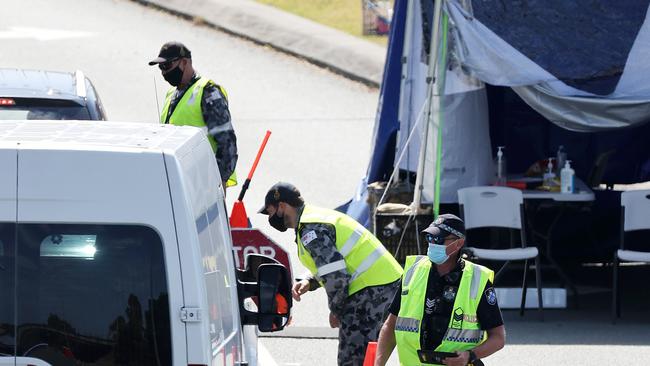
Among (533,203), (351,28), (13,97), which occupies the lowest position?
(533,203)

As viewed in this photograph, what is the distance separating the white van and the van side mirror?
95 cm

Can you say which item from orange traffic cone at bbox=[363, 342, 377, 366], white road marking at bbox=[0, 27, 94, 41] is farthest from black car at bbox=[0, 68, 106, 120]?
white road marking at bbox=[0, 27, 94, 41]

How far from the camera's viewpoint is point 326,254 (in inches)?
308

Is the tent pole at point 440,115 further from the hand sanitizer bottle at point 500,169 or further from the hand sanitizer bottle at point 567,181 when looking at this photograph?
the hand sanitizer bottle at point 567,181

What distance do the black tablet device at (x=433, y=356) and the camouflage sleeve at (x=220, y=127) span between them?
366 cm

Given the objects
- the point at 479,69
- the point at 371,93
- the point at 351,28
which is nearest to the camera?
the point at 479,69

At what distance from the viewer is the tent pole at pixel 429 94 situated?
11297 millimetres

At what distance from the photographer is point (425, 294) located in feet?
22.6

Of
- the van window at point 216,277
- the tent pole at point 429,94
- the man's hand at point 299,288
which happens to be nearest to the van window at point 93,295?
the van window at point 216,277

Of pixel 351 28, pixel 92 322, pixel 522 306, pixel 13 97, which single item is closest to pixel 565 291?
pixel 522 306

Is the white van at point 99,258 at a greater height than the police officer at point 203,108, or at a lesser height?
lesser

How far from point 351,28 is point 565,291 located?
12.0 meters

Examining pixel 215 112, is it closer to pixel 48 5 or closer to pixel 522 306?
pixel 522 306

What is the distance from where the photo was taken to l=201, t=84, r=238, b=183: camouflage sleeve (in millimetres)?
10180
